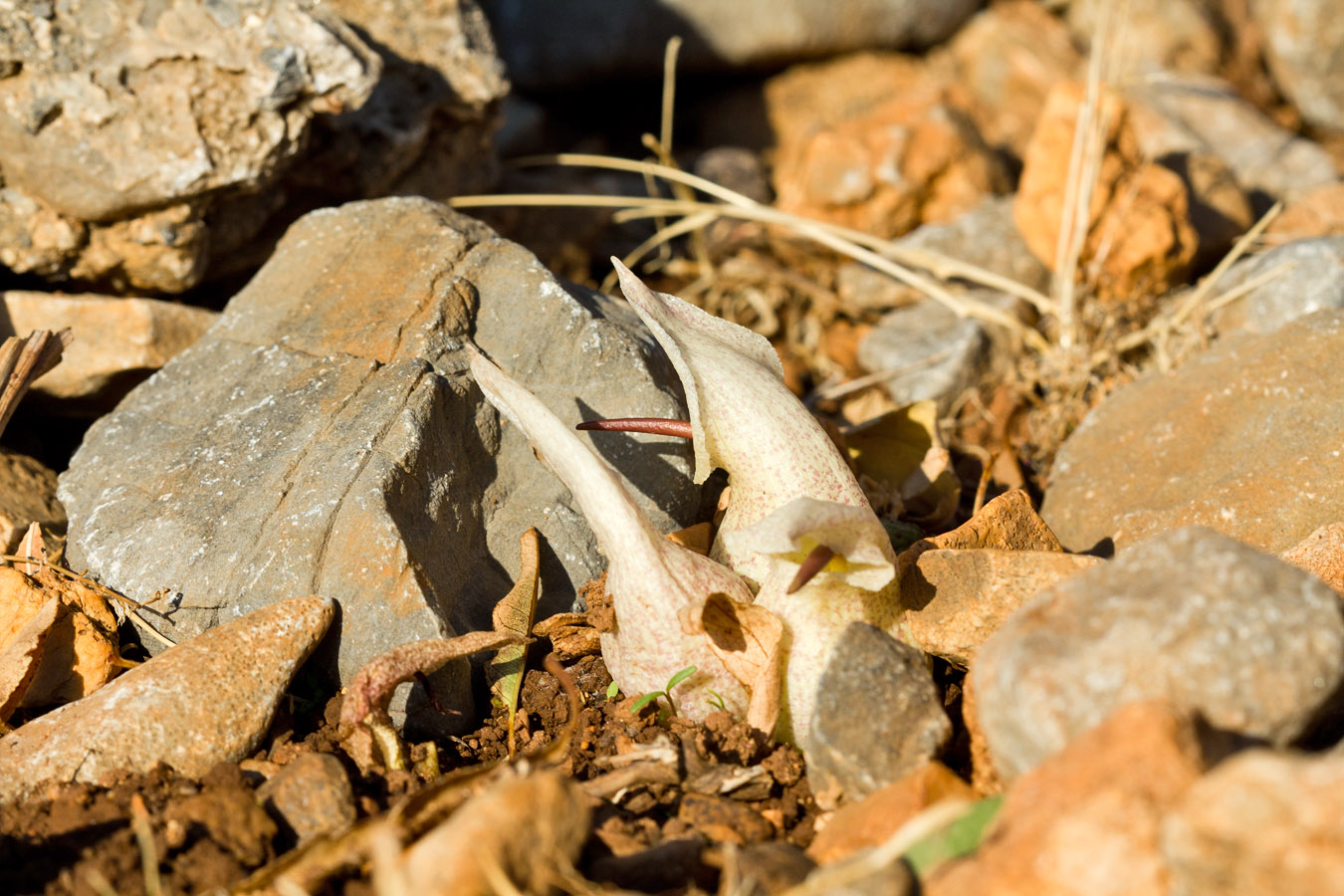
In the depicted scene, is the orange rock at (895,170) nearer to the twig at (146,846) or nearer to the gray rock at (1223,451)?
the gray rock at (1223,451)

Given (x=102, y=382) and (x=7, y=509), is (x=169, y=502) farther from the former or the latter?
(x=102, y=382)

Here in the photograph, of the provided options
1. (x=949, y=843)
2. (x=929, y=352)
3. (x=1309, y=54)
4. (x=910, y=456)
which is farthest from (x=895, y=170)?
(x=949, y=843)

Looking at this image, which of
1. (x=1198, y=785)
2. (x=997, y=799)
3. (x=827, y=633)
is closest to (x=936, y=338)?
(x=827, y=633)

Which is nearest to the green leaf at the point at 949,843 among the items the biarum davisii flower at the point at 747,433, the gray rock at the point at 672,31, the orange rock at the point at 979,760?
the orange rock at the point at 979,760

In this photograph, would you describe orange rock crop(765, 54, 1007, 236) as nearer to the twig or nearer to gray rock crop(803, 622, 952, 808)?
gray rock crop(803, 622, 952, 808)

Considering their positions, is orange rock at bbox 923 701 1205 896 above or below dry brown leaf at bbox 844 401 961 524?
above

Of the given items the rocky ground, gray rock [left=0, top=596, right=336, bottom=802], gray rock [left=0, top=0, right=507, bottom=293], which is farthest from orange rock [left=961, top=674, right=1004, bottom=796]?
gray rock [left=0, top=0, right=507, bottom=293]

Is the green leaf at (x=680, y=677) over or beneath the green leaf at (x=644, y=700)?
over

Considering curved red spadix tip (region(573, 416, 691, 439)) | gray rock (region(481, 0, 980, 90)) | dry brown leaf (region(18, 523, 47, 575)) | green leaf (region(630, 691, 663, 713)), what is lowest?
green leaf (region(630, 691, 663, 713))
